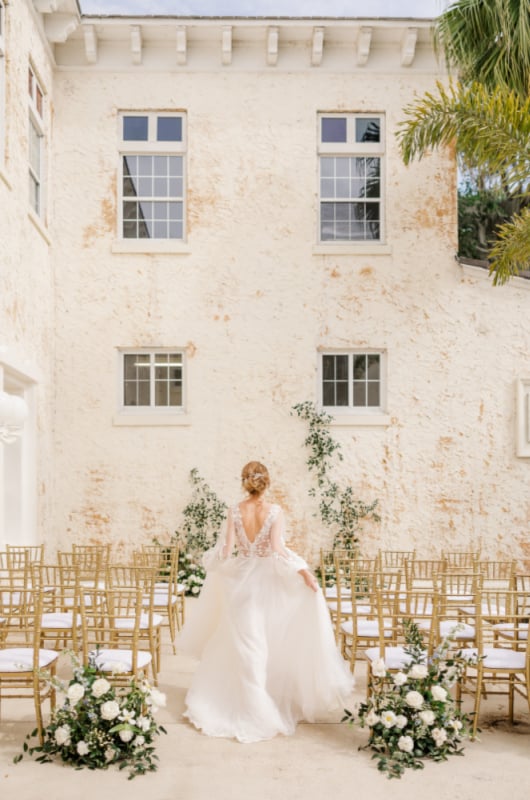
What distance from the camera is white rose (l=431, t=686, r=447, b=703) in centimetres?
528

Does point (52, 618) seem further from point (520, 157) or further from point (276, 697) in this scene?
point (520, 157)

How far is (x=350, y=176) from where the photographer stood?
13.3 metres

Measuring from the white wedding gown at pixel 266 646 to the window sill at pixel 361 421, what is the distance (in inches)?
257

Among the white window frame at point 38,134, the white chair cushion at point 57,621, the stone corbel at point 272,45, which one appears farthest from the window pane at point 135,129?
the white chair cushion at point 57,621

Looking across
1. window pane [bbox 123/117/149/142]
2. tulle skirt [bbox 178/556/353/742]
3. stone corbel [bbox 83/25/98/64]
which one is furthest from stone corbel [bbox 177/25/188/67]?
tulle skirt [bbox 178/556/353/742]

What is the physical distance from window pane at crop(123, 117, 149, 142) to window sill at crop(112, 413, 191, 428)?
14.3ft

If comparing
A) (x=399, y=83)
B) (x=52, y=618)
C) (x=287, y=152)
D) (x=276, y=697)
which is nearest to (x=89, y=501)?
(x=52, y=618)

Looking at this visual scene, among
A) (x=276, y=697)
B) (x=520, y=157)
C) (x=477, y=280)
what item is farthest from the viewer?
→ (x=477, y=280)

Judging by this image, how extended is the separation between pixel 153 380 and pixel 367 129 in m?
5.21

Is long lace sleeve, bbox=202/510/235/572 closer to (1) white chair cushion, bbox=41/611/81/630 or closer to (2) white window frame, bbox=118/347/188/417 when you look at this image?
(1) white chair cushion, bbox=41/611/81/630

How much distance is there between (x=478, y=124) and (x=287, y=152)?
4449 millimetres

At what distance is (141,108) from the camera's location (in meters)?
12.9

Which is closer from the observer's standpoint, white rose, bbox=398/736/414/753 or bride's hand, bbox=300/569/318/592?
white rose, bbox=398/736/414/753

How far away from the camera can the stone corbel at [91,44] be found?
12414 millimetres
